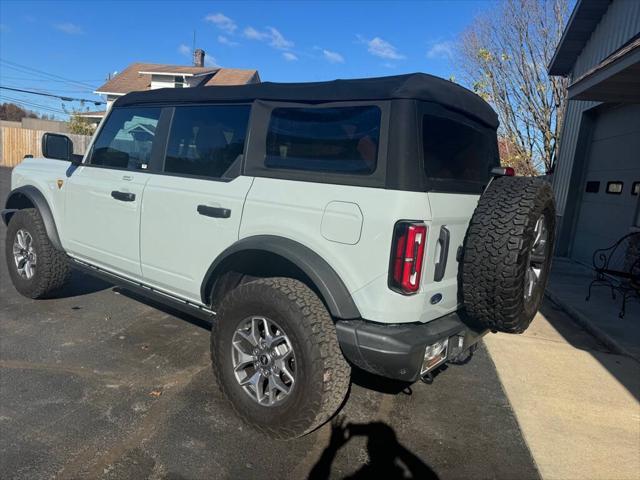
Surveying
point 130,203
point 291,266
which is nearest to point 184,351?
point 130,203

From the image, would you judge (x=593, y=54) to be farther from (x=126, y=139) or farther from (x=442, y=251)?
(x=126, y=139)

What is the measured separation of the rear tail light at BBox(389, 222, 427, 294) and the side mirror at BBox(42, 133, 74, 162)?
3.37m

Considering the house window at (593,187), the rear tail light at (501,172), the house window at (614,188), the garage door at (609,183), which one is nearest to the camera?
the rear tail light at (501,172)

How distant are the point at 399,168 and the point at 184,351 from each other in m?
2.52

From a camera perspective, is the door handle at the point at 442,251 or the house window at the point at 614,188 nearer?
the door handle at the point at 442,251

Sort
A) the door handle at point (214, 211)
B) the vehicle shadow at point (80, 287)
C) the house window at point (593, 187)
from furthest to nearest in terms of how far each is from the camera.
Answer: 1. the house window at point (593, 187)
2. the vehicle shadow at point (80, 287)
3. the door handle at point (214, 211)

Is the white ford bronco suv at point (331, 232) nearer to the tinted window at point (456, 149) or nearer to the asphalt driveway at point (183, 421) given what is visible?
the tinted window at point (456, 149)

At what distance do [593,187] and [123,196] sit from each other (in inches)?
344

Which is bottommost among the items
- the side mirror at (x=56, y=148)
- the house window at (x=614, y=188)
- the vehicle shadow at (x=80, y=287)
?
the vehicle shadow at (x=80, y=287)

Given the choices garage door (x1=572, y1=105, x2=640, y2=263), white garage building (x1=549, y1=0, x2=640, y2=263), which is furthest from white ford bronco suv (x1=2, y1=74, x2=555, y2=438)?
garage door (x1=572, y1=105, x2=640, y2=263)

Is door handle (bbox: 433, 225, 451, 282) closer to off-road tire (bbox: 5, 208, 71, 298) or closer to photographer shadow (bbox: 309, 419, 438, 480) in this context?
photographer shadow (bbox: 309, 419, 438, 480)

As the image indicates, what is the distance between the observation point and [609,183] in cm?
811

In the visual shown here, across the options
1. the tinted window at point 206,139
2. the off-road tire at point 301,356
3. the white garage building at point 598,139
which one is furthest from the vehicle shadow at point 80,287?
the white garage building at point 598,139

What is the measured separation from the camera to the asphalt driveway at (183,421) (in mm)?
2457
